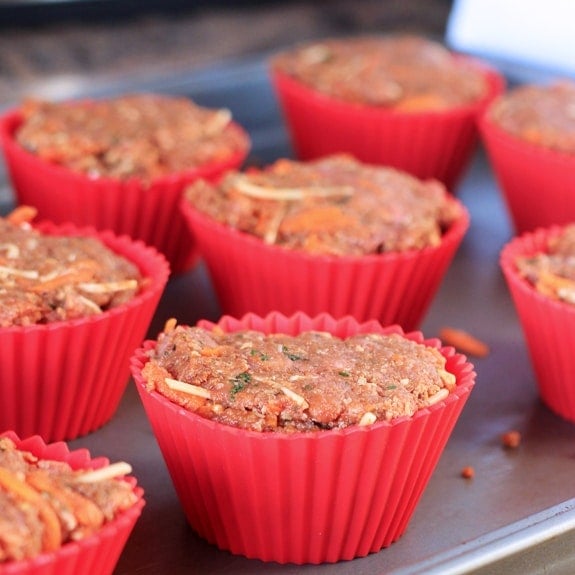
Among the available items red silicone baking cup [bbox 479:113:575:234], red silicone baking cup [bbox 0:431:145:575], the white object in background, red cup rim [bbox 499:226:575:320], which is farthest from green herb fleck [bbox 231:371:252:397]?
the white object in background

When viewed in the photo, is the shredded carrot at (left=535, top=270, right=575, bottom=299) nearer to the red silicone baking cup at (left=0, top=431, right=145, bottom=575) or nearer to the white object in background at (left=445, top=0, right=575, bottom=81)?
the red silicone baking cup at (left=0, top=431, right=145, bottom=575)

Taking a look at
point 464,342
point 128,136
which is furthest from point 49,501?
point 128,136

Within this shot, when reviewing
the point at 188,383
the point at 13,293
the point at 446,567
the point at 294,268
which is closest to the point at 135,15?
the point at 294,268

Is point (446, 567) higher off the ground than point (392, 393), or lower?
lower

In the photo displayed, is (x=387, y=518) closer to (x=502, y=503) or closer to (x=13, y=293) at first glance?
(x=502, y=503)

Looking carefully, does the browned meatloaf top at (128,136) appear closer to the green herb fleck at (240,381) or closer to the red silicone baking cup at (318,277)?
the red silicone baking cup at (318,277)

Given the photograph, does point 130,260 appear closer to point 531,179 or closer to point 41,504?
point 41,504

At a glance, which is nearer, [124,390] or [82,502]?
[82,502]
